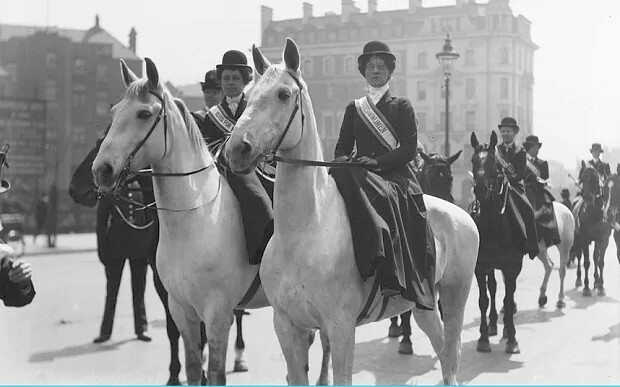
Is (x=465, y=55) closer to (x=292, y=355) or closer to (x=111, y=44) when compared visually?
(x=111, y=44)

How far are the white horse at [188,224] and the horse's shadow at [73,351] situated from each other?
371 centimetres

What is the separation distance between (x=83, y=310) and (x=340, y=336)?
896 centimetres

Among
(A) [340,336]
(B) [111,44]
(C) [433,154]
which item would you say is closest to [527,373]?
(C) [433,154]

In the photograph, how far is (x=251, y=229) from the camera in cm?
604

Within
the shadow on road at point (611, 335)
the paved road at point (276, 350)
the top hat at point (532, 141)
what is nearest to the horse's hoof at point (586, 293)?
the paved road at point (276, 350)

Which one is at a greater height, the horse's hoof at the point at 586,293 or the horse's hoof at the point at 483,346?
the horse's hoof at the point at 483,346

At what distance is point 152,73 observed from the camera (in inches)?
223

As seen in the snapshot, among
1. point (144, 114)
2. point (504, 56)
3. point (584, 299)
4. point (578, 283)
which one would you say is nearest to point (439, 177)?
point (144, 114)

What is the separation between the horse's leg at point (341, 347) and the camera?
180 inches

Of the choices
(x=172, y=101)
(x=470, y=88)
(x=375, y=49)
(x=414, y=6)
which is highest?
(x=414, y=6)

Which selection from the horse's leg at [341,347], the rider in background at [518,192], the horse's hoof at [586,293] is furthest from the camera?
the horse's hoof at [586,293]

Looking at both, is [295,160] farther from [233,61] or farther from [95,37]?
[95,37]

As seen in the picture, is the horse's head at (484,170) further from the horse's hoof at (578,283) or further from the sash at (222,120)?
the horse's hoof at (578,283)

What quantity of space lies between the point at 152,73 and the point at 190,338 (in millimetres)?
2206
